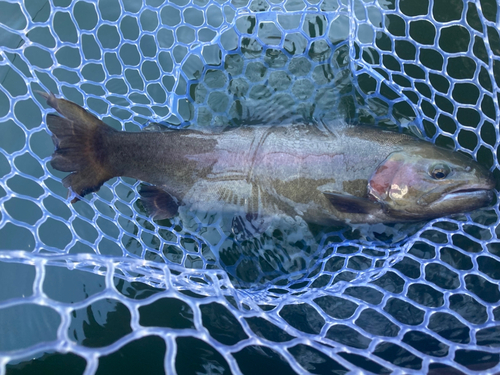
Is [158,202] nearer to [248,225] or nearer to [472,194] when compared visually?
[248,225]

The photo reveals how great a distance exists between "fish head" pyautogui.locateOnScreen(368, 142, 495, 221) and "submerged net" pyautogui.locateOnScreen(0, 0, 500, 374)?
462 millimetres

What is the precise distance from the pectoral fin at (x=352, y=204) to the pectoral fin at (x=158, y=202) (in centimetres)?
146

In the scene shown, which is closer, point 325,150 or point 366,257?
point 325,150

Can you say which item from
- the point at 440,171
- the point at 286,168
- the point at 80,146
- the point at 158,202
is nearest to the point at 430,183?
the point at 440,171

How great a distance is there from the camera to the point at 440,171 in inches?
126

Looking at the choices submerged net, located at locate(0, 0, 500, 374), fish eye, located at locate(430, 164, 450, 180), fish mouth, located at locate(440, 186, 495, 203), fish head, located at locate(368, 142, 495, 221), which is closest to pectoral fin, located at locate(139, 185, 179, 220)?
submerged net, located at locate(0, 0, 500, 374)

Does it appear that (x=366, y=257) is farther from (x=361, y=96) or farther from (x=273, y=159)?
(x=361, y=96)

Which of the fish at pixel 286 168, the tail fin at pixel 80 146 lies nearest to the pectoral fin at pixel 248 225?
the fish at pixel 286 168

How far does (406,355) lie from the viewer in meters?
3.24

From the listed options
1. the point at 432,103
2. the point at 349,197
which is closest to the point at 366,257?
the point at 349,197

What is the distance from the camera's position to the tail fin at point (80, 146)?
3186mm

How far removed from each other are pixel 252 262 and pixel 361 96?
2.16 metres

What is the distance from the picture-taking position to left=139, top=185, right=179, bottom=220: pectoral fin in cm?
356

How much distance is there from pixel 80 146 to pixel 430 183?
3018 millimetres
